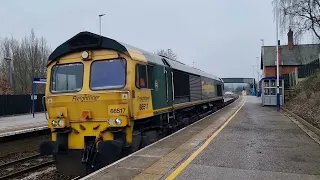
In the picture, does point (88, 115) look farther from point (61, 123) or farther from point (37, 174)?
point (37, 174)

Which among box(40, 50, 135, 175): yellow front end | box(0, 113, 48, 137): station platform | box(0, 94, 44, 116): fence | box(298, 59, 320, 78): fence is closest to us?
box(40, 50, 135, 175): yellow front end

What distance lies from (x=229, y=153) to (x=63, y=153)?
439cm

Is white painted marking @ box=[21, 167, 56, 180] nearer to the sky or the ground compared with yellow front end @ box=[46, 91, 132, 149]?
nearer to the ground

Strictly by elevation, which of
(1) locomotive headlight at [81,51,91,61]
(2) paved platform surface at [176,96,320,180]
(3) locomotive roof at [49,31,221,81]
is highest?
(3) locomotive roof at [49,31,221,81]

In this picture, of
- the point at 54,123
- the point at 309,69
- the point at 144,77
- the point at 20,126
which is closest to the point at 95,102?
the point at 54,123

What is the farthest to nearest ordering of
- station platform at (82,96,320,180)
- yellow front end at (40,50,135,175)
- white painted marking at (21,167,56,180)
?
white painted marking at (21,167,56,180)
yellow front end at (40,50,135,175)
station platform at (82,96,320,180)

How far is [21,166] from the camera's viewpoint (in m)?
11.8

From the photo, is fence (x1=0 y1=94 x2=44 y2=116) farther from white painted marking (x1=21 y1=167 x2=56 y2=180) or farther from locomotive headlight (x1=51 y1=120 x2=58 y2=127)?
locomotive headlight (x1=51 y1=120 x2=58 y2=127)

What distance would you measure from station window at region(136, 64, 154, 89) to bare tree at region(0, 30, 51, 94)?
45.8m

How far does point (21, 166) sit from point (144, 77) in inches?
239

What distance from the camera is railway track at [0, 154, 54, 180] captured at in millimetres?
10387

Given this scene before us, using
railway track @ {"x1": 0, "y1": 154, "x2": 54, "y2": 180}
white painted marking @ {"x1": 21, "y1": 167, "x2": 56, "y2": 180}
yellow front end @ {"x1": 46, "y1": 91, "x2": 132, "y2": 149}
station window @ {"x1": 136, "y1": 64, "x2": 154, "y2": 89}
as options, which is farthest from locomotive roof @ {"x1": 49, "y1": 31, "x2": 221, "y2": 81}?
railway track @ {"x1": 0, "y1": 154, "x2": 54, "y2": 180}

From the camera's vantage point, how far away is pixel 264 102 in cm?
3184

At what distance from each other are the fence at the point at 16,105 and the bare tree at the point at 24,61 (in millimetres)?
18644
